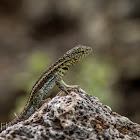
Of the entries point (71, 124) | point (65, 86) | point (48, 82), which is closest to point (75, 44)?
point (48, 82)

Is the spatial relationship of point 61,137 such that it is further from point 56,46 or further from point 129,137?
point 56,46

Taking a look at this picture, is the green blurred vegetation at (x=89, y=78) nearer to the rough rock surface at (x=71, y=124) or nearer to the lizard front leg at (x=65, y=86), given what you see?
the lizard front leg at (x=65, y=86)

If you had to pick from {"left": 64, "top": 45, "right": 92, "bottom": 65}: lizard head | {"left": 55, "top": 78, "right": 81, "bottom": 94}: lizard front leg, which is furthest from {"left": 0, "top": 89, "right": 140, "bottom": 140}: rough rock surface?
{"left": 64, "top": 45, "right": 92, "bottom": 65}: lizard head

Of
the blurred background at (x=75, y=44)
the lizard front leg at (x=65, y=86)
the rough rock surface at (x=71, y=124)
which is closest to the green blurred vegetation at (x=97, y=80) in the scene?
the blurred background at (x=75, y=44)

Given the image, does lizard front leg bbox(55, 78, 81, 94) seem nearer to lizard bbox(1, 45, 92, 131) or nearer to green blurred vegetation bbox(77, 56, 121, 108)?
lizard bbox(1, 45, 92, 131)

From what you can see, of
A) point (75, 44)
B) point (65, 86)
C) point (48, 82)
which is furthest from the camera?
point (75, 44)

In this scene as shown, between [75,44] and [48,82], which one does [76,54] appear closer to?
[48,82]
